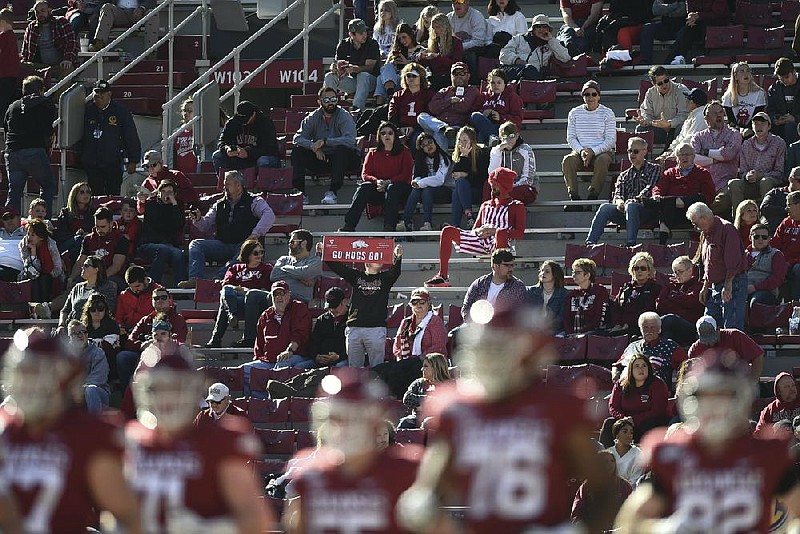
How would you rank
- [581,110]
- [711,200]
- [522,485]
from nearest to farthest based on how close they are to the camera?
[522,485]
[711,200]
[581,110]

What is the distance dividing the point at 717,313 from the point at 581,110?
387cm

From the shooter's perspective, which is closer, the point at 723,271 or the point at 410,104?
the point at 723,271

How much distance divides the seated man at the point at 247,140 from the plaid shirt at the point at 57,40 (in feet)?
12.5

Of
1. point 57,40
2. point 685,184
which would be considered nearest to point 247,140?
point 57,40

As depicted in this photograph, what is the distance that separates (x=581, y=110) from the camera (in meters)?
18.6

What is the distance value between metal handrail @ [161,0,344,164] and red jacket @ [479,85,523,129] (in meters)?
3.11

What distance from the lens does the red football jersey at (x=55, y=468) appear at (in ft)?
27.0

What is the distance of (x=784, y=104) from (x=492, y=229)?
11.4ft

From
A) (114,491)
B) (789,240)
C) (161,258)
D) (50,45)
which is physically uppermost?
(114,491)

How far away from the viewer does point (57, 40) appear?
73.9 feet

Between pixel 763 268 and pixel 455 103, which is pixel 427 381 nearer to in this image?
pixel 763 268

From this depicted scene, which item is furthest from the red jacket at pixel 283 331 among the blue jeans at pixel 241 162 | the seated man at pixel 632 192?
the blue jeans at pixel 241 162

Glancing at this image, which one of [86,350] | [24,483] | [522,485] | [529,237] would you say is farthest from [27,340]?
[529,237]

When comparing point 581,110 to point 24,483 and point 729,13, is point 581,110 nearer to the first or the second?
point 729,13
